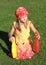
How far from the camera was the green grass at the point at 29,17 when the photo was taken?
6.41m

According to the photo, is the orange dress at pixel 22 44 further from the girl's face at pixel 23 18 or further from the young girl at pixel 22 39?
the girl's face at pixel 23 18

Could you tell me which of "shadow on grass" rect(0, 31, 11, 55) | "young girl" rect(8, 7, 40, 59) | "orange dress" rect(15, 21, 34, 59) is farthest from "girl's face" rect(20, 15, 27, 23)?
"shadow on grass" rect(0, 31, 11, 55)

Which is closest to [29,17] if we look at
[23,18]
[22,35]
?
[22,35]

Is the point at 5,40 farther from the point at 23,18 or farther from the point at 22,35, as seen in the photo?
the point at 23,18

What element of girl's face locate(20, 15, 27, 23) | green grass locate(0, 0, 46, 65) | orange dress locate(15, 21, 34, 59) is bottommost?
green grass locate(0, 0, 46, 65)

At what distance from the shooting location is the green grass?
641 cm

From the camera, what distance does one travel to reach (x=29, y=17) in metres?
9.88

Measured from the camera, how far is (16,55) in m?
6.39

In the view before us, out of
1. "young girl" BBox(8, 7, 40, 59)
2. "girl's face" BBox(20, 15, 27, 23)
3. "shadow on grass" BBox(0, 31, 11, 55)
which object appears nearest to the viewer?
"girl's face" BBox(20, 15, 27, 23)

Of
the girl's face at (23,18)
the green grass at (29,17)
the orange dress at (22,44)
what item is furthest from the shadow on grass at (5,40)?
the girl's face at (23,18)

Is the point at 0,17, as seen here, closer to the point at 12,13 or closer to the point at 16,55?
the point at 12,13

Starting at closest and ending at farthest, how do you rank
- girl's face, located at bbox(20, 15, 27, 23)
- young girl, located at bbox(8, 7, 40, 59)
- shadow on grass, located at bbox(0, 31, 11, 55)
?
girl's face, located at bbox(20, 15, 27, 23), young girl, located at bbox(8, 7, 40, 59), shadow on grass, located at bbox(0, 31, 11, 55)

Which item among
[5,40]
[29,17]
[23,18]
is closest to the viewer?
[23,18]

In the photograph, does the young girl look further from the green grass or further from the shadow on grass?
the shadow on grass
